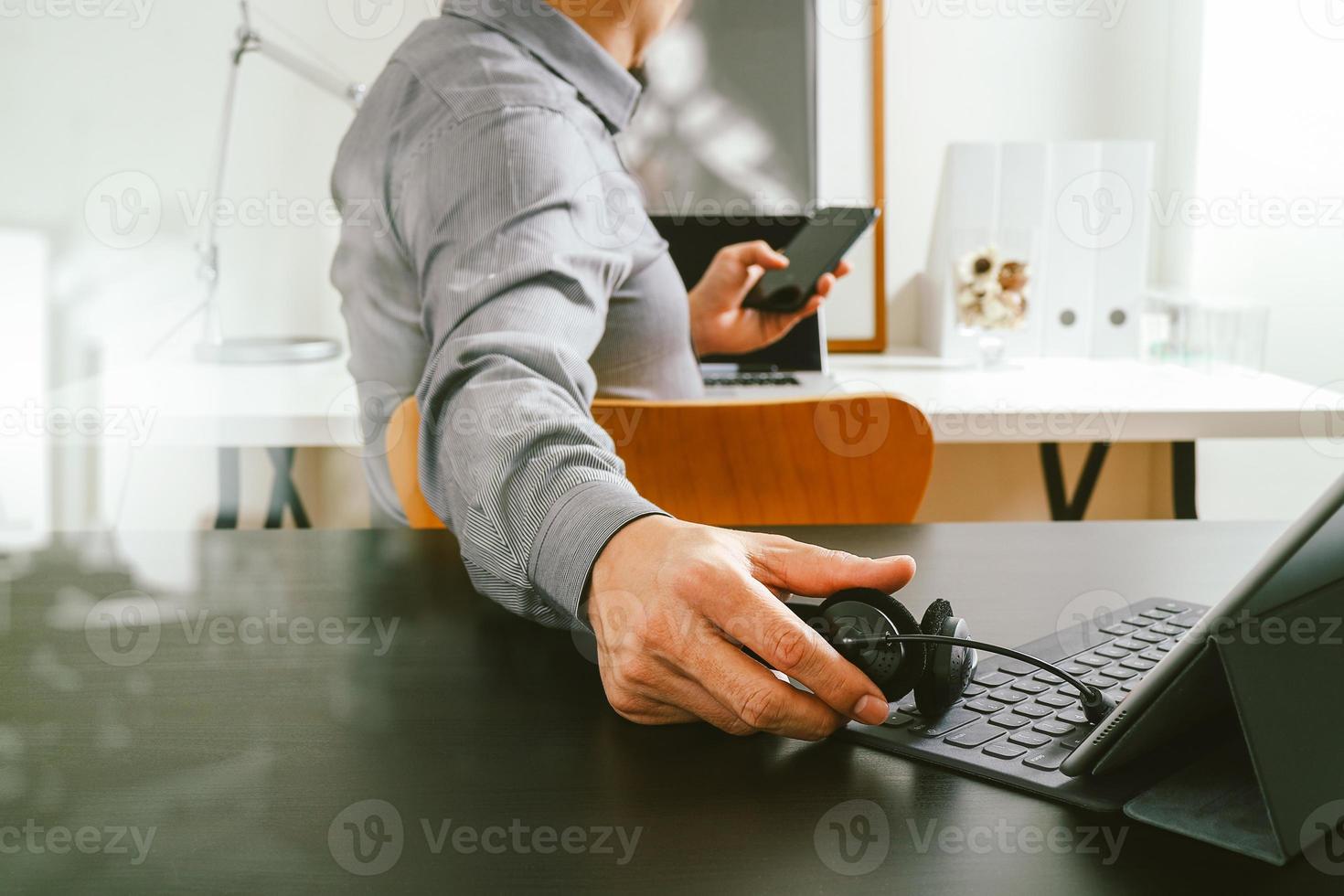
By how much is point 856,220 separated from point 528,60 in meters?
0.74

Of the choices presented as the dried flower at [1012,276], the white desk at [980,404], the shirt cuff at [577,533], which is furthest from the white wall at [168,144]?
the shirt cuff at [577,533]

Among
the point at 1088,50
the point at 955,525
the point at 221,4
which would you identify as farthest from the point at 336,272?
the point at 1088,50

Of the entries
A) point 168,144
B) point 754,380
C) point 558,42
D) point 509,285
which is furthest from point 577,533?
point 168,144

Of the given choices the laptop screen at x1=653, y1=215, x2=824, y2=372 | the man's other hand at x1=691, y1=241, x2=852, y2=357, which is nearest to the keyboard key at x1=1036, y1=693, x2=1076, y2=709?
the man's other hand at x1=691, y1=241, x2=852, y2=357

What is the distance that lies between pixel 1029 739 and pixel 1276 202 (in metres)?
1.88

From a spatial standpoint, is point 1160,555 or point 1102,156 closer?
point 1160,555

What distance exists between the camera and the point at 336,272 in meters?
1.11

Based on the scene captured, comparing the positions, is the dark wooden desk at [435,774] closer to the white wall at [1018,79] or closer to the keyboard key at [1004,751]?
A: the keyboard key at [1004,751]

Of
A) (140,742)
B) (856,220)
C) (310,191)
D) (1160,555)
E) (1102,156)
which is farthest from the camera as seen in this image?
(310,191)

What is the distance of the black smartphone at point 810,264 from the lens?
5.27ft

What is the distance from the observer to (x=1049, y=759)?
0.39 m

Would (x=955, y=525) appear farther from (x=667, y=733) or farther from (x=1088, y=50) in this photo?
(x=1088, y=50)

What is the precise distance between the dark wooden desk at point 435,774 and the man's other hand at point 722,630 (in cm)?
1

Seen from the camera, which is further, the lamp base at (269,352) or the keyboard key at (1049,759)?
the lamp base at (269,352)
